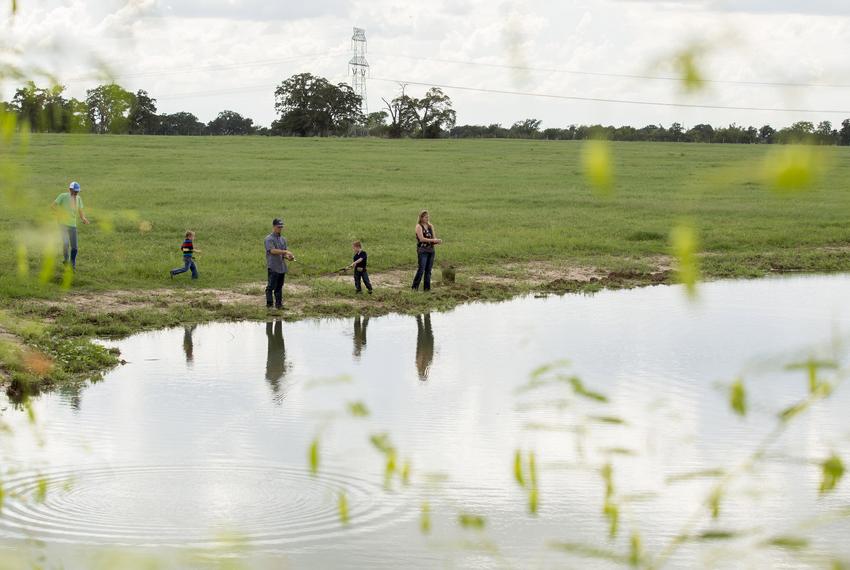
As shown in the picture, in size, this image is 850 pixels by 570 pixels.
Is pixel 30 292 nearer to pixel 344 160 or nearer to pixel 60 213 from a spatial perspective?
pixel 60 213

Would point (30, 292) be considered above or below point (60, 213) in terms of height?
below

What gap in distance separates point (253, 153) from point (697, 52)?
65.9 m

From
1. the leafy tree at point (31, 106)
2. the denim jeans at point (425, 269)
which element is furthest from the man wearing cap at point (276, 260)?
the leafy tree at point (31, 106)

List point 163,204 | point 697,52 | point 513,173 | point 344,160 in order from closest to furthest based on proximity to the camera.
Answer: point 697,52 → point 163,204 → point 513,173 → point 344,160

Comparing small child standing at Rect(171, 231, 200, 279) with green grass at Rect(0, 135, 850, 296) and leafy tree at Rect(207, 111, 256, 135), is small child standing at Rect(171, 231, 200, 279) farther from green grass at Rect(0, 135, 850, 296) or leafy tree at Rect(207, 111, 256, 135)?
leafy tree at Rect(207, 111, 256, 135)

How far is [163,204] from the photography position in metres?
38.9

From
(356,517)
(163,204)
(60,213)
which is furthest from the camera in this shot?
(163,204)

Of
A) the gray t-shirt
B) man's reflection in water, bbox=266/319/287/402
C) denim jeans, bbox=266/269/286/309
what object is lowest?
man's reflection in water, bbox=266/319/287/402

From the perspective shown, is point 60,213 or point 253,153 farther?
point 253,153

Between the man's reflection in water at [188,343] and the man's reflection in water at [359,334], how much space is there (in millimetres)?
2332

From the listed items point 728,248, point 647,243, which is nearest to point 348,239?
point 647,243

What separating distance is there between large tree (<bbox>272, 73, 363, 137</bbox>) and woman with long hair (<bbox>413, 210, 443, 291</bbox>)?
78054mm

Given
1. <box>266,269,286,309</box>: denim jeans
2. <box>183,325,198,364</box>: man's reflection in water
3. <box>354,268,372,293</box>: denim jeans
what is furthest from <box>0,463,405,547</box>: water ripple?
<box>354,268,372,293</box>: denim jeans

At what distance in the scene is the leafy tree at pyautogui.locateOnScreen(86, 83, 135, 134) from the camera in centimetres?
283
